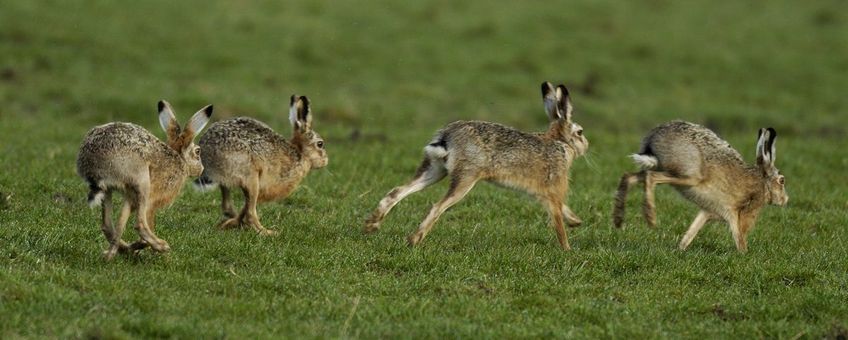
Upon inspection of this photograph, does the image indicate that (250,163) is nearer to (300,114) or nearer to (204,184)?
(204,184)

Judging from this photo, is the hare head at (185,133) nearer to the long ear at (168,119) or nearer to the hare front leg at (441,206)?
the long ear at (168,119)

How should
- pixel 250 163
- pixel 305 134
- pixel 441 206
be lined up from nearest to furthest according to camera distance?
pixel 441 206
pixel 250 163
pixel 305 134

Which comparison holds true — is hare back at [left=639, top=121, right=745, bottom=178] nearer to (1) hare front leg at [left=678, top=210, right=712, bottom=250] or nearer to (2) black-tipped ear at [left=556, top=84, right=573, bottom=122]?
(1) hare front leg at [left=678, top=210, right=712, bottom=250]

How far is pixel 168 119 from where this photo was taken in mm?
10891

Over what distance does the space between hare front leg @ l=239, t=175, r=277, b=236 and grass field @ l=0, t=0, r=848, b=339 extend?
12.2 inches

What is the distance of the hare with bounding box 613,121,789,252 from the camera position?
12.4 m

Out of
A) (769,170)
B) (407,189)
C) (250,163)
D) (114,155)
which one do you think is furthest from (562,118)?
(114,155)

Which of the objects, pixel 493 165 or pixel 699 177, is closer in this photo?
pixel 493 165

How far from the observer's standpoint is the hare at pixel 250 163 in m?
11.9

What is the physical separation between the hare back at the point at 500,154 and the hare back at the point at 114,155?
2978 millimetres

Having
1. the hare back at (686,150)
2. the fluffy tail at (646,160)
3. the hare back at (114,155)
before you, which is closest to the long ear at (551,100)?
the fluffy tail at (646,160)

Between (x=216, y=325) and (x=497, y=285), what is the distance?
269 cm

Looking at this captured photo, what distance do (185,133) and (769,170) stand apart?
631cm

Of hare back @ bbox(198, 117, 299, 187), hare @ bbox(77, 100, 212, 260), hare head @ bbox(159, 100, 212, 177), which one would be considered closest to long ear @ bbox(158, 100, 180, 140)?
hare head @ bbox(159, 100, 212, 177)
